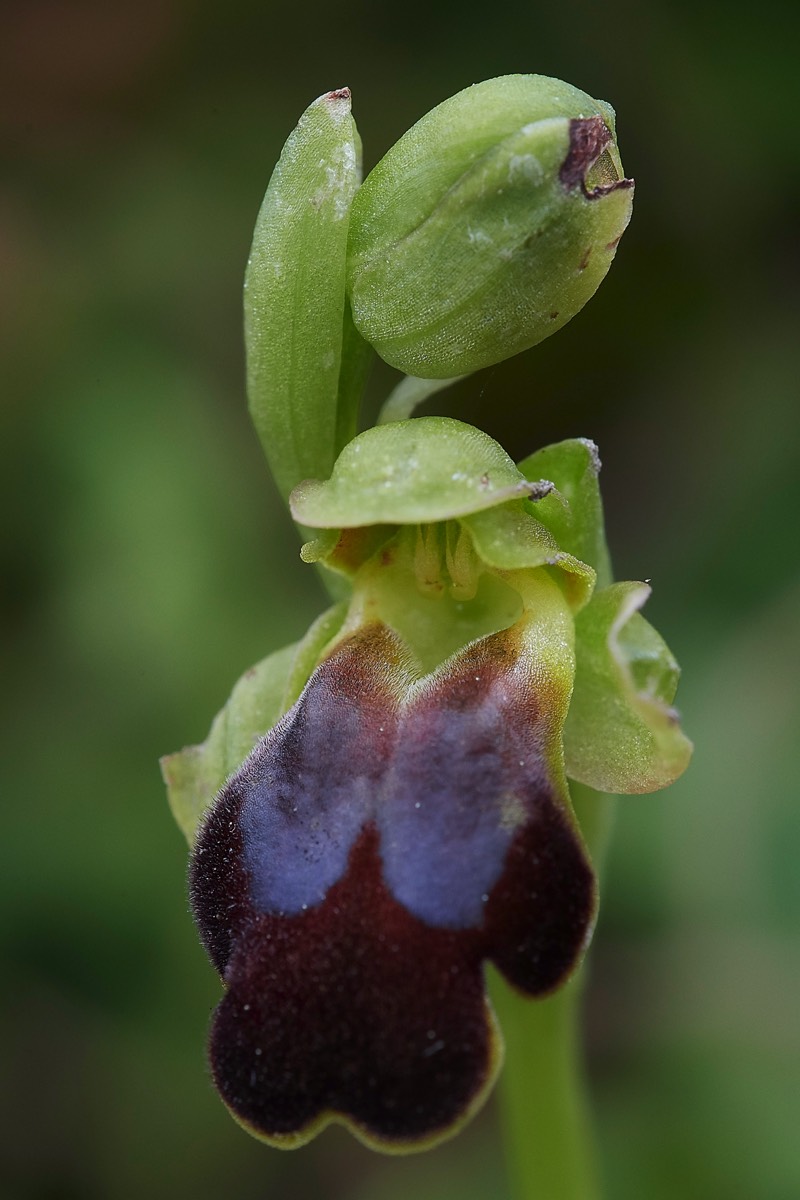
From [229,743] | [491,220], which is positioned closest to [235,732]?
[229,743]

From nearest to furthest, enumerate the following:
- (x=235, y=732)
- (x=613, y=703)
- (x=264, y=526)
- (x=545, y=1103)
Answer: (x=613, y=703), (x=235, y=732), (x=545, y=1103), (x=264, y=526)

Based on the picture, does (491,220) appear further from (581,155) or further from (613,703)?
(613,703)

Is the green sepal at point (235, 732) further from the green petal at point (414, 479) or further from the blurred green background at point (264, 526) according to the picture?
the blurred green background at point (264, 526)

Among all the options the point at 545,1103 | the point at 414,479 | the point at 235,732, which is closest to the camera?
the point at 414,479

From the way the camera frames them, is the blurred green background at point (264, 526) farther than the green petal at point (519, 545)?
Yes

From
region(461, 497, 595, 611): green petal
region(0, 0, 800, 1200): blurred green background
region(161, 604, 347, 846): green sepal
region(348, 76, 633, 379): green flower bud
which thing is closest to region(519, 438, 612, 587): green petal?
region(461, 497, 595, 611): green petal

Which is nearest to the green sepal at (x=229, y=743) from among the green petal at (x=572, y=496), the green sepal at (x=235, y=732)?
the green sepal at (x=235, y=732)
